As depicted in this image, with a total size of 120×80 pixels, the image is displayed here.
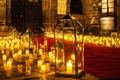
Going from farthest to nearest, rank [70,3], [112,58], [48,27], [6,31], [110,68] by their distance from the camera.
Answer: [70,3] < [48,27] < [6,31] < [112,58] < [110,68]

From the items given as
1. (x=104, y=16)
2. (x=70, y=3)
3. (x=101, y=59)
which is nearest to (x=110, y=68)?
(x=101, y=59)

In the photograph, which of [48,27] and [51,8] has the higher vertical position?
[51,8]

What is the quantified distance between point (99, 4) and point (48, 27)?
12.2ft

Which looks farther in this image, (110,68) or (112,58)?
(112,58)

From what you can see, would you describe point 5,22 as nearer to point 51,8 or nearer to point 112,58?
point 51,8

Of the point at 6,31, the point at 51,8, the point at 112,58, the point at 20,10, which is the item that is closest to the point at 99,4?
the point at 51,8

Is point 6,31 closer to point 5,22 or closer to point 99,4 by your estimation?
point 5,22

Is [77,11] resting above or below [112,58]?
above

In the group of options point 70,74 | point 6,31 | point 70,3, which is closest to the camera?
point 70,74

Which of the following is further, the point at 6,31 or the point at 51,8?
the point at 51,8

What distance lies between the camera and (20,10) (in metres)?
19.2

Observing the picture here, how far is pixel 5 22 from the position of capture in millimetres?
17719

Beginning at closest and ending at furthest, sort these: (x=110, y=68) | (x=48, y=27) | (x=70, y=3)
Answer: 1. (x=110, y=68)
2. (x=48, y=27)
3. (x=70, y=3)

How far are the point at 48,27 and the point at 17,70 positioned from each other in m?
13.8
